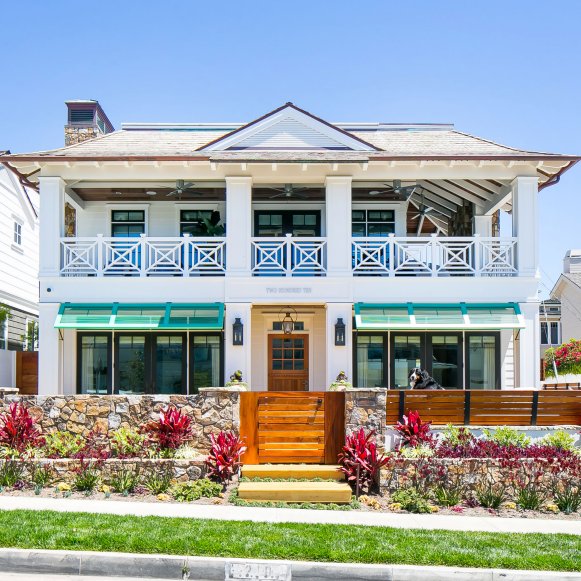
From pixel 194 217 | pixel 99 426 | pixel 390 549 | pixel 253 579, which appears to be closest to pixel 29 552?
pixel 253 579

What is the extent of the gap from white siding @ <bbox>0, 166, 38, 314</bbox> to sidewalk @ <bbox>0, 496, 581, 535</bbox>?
16.8 metres

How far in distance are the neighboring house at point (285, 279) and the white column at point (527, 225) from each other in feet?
0.12

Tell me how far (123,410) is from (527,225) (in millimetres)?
11195

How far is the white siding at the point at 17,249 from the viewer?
26891 millimetres

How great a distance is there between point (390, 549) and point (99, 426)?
6777mm

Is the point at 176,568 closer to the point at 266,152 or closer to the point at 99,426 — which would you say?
the point at 99,426

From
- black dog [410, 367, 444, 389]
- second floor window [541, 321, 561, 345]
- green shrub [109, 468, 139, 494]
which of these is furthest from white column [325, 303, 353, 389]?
second floor window [541, 321, 561, 345]

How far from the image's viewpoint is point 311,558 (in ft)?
28.1

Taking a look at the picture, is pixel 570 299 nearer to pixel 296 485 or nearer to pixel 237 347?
pixel 237 347

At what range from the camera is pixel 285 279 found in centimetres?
1941

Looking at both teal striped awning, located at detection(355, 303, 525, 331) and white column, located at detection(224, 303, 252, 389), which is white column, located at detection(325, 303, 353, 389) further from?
white column, located at detection(224, 303, 252, 389)

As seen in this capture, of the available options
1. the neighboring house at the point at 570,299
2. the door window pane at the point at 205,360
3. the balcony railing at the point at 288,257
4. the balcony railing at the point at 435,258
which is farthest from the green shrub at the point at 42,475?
the neighboring house at the point at 570,299

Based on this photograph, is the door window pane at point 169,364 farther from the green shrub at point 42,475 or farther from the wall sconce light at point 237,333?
the green shrub at point 42,475

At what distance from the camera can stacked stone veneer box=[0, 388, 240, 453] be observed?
1372 cm
